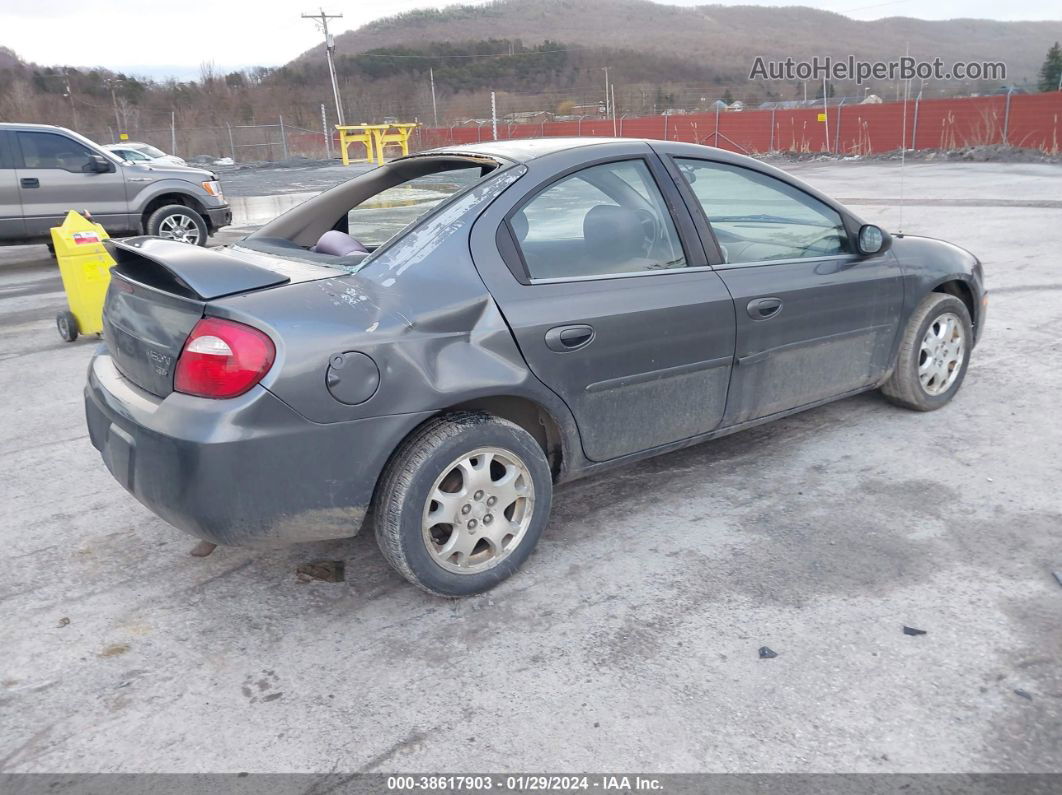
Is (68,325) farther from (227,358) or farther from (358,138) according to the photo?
(358,138)

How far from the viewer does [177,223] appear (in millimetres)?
11328

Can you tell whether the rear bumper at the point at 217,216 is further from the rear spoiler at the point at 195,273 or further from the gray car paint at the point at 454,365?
Answer: the rear spoiler at the point at 195,273

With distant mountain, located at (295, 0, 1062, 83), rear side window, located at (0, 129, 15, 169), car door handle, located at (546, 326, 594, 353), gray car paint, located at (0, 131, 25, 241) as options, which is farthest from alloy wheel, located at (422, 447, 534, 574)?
distant mountain, located at (295, 0, 1062, 83)

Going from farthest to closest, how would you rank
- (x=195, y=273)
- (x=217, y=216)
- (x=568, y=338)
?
1. (x=217, y=216)
2. (x=568, y=338)
3. (x=195, y=273)

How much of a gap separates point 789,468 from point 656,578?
130 cm

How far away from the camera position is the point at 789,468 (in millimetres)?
4180

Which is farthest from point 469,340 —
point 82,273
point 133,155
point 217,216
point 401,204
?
point 133,155

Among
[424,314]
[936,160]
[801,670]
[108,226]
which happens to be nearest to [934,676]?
[801,670]

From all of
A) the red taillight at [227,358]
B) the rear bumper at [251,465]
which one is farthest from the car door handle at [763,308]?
the red taillight at [227,358]

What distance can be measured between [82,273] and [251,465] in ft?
17.1

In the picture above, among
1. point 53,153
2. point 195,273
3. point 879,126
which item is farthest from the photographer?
point 879,126

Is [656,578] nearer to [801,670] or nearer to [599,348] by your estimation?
[801,670]

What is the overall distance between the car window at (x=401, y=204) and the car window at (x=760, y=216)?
3.31ft

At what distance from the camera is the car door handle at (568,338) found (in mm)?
3123
